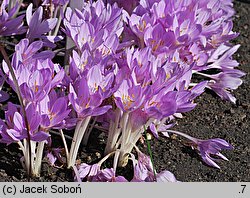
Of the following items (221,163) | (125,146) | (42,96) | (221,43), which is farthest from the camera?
(221,43)

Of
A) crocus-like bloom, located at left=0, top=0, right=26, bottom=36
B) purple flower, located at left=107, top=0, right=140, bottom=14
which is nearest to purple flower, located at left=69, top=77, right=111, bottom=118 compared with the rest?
crocus-like bloom, located at left=0, top=0, right=26, bottom=36

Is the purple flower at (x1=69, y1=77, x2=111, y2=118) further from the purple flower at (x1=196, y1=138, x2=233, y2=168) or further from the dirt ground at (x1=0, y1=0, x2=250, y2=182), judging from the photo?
the purple flower at (x1=196, y1=138, x2=233, y2=168)

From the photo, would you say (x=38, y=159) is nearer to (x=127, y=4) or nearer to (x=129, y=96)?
(x=129, y=96)

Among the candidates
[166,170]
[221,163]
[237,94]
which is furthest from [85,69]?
[237,94]

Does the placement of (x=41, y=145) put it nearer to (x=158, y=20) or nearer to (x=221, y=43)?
(x=158, y=20)

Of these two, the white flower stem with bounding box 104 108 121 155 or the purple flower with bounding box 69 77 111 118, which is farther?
the white flower stem with bounding box 104 108 121 155

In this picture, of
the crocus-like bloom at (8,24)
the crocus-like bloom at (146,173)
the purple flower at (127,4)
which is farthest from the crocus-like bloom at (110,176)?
the purple flower at (127,4)

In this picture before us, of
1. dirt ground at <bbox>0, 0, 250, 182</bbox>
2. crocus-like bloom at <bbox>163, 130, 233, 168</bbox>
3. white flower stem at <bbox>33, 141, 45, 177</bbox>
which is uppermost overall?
white flower stem at <bbox>33, 141, 45, 177</bbox>

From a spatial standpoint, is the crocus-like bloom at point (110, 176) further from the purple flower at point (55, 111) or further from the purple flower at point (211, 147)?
the purple flower at point (211, 147)
